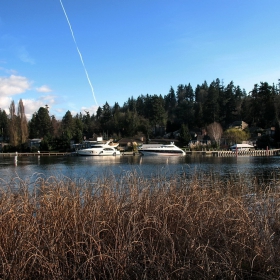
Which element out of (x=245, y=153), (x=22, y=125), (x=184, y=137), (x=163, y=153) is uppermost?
(x=22, y=125)

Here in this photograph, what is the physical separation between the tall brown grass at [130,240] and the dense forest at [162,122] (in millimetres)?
79471

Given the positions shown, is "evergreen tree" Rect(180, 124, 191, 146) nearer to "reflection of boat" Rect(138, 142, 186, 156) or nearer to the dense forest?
the dense forest

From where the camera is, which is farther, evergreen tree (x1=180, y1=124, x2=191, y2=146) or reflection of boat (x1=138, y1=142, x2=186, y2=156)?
evergreen tree (x1=180, y1=124, x2=191, y2=146)

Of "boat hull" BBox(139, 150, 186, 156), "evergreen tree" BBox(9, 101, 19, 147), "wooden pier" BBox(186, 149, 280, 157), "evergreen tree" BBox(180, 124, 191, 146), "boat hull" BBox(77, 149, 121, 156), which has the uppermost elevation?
"evergreen tree" BBox(9, 101, 19, 147)

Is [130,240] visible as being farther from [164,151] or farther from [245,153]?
[245,153]

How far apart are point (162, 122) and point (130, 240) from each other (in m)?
109

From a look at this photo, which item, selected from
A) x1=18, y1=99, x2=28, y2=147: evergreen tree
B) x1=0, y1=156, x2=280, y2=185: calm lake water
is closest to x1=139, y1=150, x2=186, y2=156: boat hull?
x1=0, y1=156, x2=280, y2=185: calm lake water

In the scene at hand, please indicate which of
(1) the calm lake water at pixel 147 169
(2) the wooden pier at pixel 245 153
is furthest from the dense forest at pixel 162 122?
(1) the calm lake water at pixel 147 169

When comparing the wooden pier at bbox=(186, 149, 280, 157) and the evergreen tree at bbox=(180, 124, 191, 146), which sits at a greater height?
the evergreen tree at bbox=(180, 124, 191, 146)

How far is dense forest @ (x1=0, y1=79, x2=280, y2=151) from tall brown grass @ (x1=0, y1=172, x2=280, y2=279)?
7947 centimetres

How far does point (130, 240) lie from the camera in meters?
4.29

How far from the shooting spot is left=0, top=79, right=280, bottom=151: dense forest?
8675 cm

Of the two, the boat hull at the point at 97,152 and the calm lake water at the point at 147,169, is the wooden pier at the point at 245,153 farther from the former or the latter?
the calm lake water at the point at 147,169

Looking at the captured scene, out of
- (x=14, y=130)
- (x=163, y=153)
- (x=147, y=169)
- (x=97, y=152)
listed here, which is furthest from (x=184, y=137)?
(x=147, y=169)
